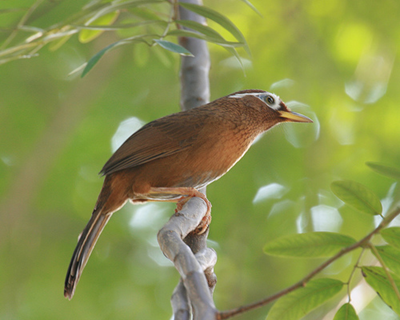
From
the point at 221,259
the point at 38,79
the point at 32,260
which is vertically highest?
the point at 38,79

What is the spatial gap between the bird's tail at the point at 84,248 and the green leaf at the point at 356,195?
187 cm

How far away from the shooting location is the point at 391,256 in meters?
1.96

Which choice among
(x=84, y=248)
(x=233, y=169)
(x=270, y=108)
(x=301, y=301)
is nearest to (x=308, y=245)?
(x=301, y=301)

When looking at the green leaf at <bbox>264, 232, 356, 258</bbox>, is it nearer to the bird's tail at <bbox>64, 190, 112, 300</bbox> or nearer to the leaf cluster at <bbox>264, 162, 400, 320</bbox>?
the leaf cluster at <bbox>264, 162, 400, 320</bbox>

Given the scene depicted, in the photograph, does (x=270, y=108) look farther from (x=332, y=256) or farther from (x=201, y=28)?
(x=332, y=256)

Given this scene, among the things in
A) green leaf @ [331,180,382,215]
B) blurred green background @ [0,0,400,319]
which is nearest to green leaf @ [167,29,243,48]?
green leaf @ [331,180,382,215]

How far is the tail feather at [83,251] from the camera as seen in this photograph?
3.17 meters

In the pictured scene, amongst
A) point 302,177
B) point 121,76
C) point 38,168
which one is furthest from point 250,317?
point 121,76

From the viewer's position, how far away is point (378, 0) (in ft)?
19.7

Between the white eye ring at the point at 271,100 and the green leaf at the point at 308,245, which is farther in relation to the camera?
the white eye ring at the point at 271,100

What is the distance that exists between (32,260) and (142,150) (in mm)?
3127

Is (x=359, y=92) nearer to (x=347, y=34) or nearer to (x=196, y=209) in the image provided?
(x=347, y=34)

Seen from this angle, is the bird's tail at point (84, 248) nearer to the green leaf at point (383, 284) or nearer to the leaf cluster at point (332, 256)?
the leaf cluster at point (332, 256)

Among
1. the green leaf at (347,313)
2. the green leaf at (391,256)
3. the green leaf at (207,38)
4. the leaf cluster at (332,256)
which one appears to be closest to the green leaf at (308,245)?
the leaf cluster at (332,256)
